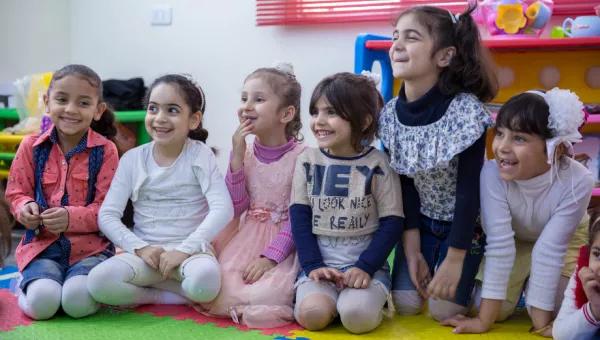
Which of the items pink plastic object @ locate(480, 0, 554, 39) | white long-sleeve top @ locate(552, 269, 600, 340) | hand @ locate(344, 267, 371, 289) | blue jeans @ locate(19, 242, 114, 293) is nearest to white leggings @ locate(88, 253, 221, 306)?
blue jeans @ locate(19, 242, 114, 293)

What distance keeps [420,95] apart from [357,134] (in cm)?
19

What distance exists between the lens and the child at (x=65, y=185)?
66.4 inches

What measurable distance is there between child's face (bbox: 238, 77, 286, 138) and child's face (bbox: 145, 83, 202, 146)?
16 centimetres

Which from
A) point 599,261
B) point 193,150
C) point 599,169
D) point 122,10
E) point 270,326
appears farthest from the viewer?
point 122,10

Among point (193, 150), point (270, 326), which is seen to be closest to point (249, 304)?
point (270, 326)

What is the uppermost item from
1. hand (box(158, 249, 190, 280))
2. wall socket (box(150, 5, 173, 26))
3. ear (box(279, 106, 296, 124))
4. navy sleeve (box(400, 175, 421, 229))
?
wall socket (box(150, 5, 173, 26))

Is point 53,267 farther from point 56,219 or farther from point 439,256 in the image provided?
point 439,256

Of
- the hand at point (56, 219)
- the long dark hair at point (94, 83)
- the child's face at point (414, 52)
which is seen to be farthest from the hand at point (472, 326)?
the long dark hair at point (94, 83)

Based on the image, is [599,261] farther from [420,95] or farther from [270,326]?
[270,326]

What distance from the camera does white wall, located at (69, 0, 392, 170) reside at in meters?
3.18

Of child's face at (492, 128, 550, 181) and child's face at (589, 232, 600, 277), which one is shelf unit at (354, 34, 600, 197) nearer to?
child's face at (492, 128, 550, 181)

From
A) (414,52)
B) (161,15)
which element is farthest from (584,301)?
(161,15)

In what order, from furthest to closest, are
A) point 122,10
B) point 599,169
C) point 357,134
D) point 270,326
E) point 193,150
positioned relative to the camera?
point 122,10 → point 599,169 → point 193,150 → point 357,134 → point 270,326

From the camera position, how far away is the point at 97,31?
3795 mm
